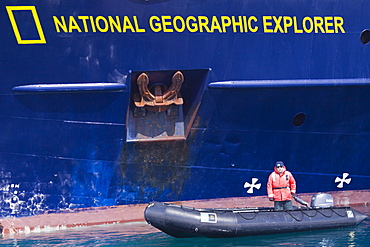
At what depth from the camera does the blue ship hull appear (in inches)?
364

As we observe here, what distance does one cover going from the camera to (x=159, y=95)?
9797 mm

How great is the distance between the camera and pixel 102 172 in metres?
9.91

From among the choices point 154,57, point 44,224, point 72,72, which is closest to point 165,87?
point 154,57

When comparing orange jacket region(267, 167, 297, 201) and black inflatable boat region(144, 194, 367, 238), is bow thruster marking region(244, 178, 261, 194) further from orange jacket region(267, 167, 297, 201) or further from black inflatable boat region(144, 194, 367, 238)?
orange jacket region(267, 167, 297, 201)

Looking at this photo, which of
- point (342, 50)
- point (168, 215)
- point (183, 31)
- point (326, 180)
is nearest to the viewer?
point (168, 215)

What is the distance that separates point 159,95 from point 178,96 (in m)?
0.30

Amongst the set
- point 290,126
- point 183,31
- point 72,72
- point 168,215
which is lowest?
point 168,215

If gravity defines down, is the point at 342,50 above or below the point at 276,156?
above

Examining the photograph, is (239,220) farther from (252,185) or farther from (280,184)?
(252,185)

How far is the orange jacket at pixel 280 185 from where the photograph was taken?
9.69m

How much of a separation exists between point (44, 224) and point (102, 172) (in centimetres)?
118

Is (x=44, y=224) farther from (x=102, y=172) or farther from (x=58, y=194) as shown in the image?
(x=102, y=172)

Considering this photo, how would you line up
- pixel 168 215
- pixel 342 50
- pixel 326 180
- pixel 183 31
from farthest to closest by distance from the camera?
pixel 326 180, pixel 342 50, pixel 183 31, pixel 168 215

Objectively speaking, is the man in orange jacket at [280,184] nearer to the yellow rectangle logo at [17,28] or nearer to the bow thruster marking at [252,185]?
the bow thruster marking at [252,185]
